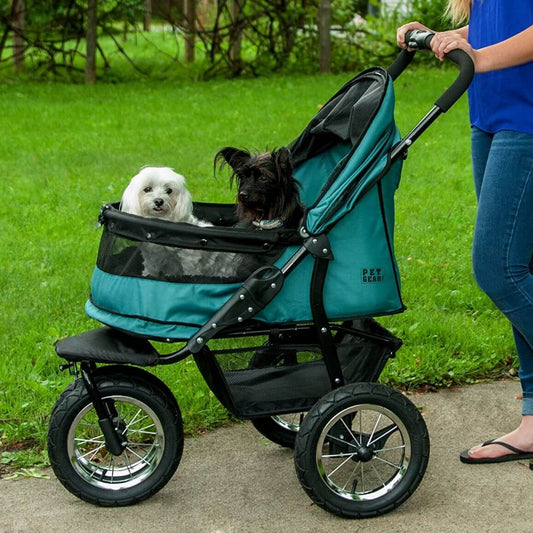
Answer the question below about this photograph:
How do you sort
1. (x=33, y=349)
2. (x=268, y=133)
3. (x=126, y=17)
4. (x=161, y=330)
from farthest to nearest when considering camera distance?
(x=126, y=17), (x=268, y=133), (x=33, y=349), (x=161, y=330)

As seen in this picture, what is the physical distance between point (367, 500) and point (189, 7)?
544 inches

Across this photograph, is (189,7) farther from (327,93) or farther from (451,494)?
(451,494)

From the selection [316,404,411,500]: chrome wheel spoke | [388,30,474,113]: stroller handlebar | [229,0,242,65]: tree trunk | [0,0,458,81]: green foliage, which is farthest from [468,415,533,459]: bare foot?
[229,0,242,65]: tree trunk

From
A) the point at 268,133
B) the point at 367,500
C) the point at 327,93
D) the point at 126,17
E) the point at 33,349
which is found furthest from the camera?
the point at 126,17

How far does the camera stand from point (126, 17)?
15508 millimetres

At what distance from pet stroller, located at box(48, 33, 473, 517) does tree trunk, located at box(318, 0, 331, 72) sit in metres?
12.3

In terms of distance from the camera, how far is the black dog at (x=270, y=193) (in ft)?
10.4

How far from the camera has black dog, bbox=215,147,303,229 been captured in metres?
3.17

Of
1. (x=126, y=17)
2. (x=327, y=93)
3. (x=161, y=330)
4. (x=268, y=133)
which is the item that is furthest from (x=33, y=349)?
(x=126, y=17)

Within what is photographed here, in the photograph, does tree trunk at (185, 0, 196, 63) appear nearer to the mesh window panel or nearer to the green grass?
the green grass

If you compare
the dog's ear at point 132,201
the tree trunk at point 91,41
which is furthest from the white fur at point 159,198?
the tree trunk at point 91,41

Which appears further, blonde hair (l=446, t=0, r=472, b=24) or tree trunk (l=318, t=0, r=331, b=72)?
tree trunk (l=318, t=0, r=331, b=72)

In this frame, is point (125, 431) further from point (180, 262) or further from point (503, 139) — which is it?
point (503, 139)

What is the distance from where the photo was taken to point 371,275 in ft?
9.86
